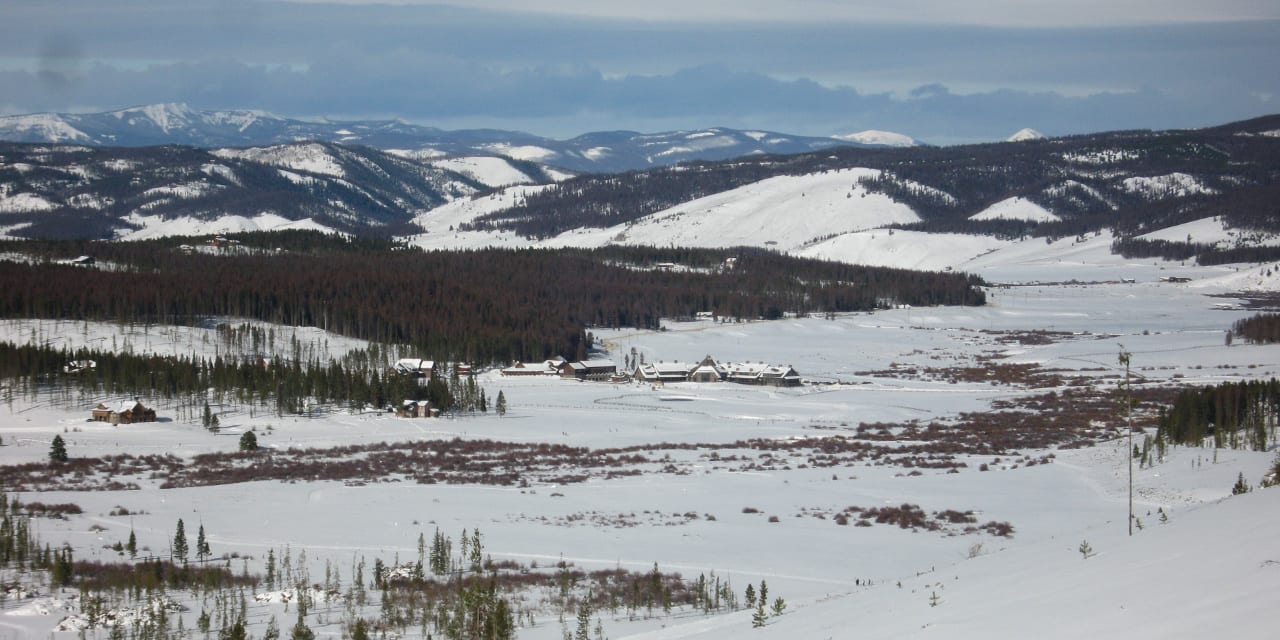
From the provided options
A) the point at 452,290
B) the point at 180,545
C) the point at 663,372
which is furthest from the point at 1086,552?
the point at 452,290

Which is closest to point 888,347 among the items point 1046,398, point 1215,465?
point 1046,398

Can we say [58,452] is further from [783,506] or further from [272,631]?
[272,631]

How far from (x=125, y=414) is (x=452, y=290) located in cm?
5413

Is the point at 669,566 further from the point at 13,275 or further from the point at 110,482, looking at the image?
the point at 13,275

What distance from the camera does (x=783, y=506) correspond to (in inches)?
1500

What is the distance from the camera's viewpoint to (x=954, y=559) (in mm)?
29562

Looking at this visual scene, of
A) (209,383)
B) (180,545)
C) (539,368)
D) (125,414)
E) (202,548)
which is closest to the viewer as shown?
(180,545)

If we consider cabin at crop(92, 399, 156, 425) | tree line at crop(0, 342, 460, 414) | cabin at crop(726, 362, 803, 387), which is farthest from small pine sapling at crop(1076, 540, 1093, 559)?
cabin at crop(726, 362, 803, 387)

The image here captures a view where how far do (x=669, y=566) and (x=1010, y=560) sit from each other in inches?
426

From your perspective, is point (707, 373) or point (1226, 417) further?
point (707, 373)

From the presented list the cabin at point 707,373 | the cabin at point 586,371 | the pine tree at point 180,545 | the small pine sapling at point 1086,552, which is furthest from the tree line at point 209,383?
the small pine sapling at point 1086,552

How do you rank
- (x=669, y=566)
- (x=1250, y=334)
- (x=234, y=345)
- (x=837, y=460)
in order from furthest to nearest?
(x=1250, y=334) < (x=234, y=345) < (x=837, y=460) < (x=669, y=566)

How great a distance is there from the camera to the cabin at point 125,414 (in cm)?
5988

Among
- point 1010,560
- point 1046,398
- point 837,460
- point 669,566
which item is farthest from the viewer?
point 1046,398
